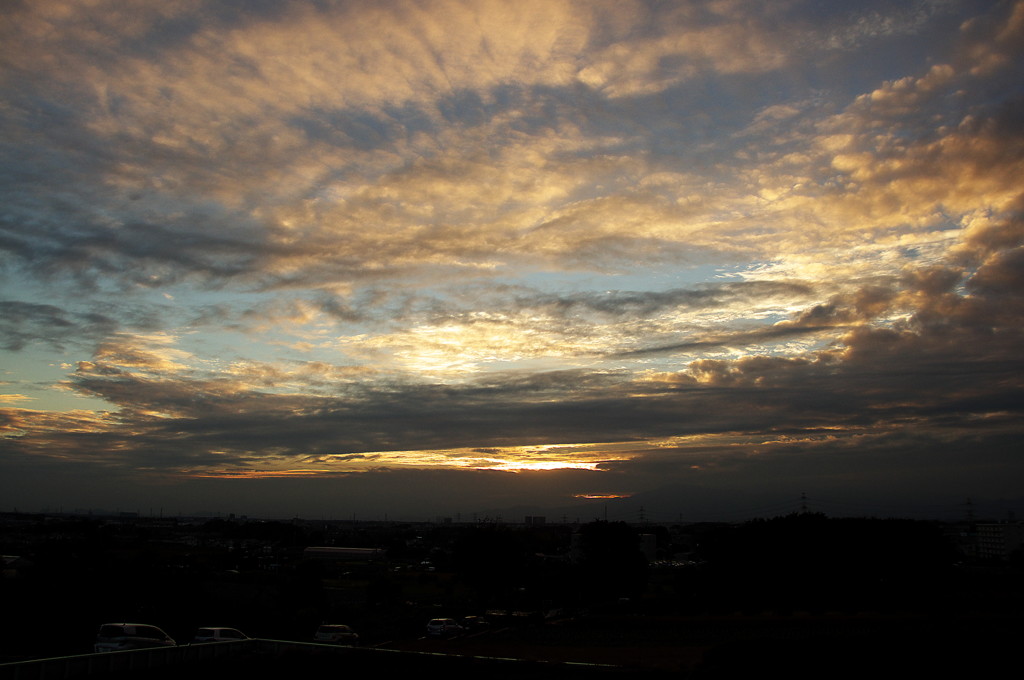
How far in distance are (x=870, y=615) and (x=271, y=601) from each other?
163ft

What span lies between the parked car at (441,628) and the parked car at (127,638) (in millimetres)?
22561

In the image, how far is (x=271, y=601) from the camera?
2628 inches

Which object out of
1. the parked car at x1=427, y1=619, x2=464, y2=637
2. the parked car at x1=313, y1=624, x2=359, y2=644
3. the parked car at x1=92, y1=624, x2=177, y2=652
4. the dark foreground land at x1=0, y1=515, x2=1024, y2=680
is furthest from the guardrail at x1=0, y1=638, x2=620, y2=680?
the parked car at x1=427, y1=619, x2=464, y2=637

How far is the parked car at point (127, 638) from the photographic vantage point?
25891mm

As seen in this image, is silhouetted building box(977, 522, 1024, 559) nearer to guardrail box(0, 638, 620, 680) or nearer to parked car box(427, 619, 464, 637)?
parked car box(427, 619, 464, 637)

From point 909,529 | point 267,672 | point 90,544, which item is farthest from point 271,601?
point 909,529

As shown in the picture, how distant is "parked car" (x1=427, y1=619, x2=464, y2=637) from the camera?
47312 millimetres

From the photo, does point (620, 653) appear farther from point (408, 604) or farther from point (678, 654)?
point (408, 604)

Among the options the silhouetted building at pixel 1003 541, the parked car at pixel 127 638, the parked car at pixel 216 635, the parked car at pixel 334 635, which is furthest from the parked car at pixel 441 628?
the silhouetted building at pixel 1003 541

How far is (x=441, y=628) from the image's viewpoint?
47625 mm

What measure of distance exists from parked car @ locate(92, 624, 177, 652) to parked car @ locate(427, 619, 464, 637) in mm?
22561

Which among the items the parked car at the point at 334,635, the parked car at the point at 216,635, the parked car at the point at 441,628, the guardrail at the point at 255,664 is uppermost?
the guardrail at the point at 255,664

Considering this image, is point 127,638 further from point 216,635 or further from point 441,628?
point 441,628

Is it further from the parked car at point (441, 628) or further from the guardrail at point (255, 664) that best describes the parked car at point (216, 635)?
the parked car at point (441, 628)
